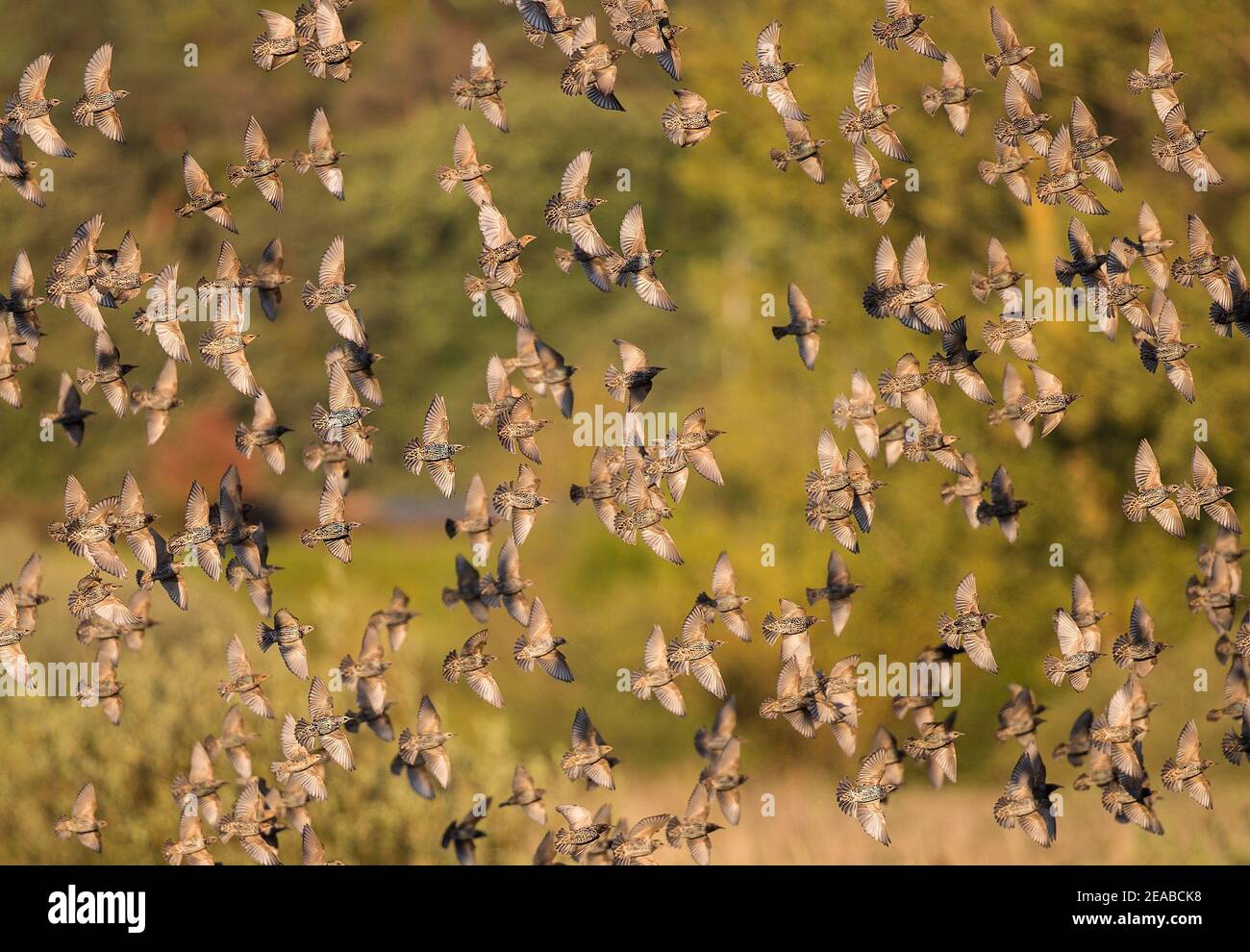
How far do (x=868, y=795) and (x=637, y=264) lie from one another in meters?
4.32

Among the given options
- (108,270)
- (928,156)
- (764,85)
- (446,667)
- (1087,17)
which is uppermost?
(1087,17)

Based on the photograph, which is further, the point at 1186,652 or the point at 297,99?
the point at 297,99

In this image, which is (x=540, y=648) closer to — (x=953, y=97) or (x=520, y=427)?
(x=520, y=427)

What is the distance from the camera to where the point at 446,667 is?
43.9 ft

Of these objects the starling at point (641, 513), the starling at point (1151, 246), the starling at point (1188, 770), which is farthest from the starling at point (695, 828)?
the starling at point (1151, 246)

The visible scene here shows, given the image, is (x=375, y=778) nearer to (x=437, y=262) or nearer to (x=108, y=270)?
(x=108, y=270)

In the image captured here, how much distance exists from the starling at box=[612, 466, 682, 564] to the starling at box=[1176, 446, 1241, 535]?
4.05 m

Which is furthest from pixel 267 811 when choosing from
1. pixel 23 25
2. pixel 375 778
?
pixel 23 25

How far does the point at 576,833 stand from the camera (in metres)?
13.1

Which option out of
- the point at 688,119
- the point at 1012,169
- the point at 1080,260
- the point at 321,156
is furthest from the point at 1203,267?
the point at 321,156

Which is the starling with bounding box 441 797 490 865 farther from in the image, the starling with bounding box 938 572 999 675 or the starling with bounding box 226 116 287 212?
the starling with bounding box 226 116 287 212

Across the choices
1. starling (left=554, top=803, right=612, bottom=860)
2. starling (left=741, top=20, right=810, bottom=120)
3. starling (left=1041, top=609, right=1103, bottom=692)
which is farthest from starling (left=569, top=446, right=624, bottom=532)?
starling (left=1041, top=609, right=1103, bottom=692)

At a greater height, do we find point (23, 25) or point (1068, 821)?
point (23, 25)

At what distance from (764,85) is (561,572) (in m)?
15.8
